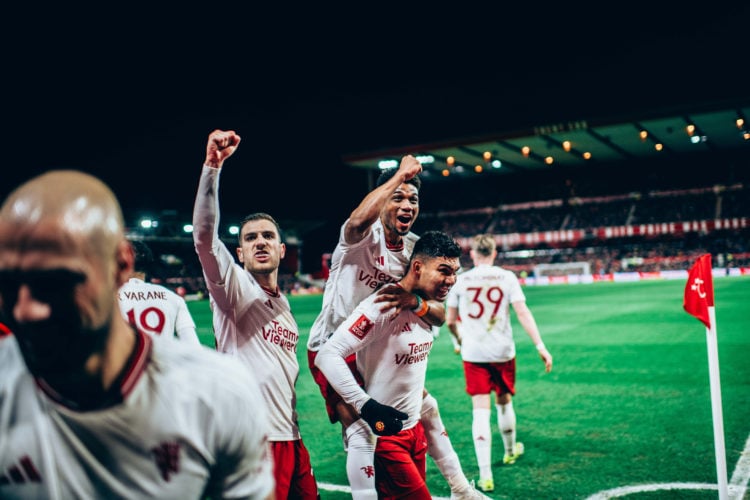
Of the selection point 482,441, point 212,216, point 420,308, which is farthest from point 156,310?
point 482,441

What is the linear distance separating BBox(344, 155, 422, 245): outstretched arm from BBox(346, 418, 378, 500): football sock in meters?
1.16

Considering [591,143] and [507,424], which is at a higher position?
[591,143]

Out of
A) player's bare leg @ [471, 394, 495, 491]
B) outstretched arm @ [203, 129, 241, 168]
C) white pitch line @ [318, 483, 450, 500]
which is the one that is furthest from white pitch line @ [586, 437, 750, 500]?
outstretched arm @ [203, 129, 241, 168]

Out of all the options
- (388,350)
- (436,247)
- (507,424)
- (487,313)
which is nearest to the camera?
(436,247)

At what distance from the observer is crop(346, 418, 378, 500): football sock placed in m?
3.63

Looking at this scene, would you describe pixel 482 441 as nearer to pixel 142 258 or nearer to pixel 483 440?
pixel 483 440

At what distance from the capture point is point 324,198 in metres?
52.8

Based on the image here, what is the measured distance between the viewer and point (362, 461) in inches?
144

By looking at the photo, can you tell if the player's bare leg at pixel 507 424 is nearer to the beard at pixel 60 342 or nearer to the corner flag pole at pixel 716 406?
the corner flag pole at pixel 716 406

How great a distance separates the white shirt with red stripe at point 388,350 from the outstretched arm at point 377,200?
443mm

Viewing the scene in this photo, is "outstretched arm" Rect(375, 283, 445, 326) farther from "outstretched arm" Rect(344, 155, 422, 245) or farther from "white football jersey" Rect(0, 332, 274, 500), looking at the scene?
"white football jersey" Rect(0, 332, 274, 500)

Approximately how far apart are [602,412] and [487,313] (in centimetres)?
322

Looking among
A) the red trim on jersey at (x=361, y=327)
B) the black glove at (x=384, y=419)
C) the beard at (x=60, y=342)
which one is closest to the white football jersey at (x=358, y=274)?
the red trim on jersey at (x=361, y=327)

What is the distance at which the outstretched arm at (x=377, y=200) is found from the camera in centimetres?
369
